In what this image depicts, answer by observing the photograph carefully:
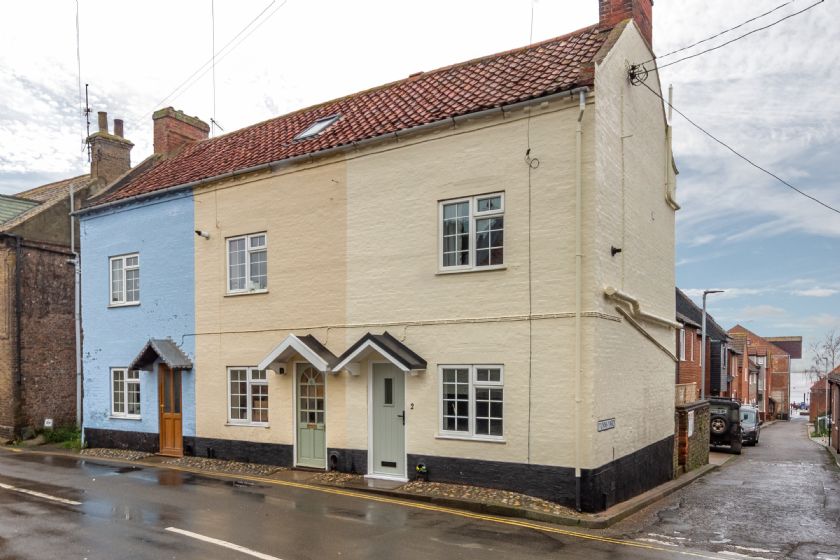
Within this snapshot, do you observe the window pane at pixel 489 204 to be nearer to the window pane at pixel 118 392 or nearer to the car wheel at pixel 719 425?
the window pane at pixel 118 392

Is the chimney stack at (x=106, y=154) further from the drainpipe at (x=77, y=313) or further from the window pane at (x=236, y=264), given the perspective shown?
the window pane at (x=236, y=264)

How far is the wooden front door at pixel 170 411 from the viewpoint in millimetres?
16938

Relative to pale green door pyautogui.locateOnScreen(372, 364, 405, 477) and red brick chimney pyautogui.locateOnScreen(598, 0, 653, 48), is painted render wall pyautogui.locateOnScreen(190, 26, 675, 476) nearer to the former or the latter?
pale green door pyautogui.locateOnScreen(372, 364, 405, 477)

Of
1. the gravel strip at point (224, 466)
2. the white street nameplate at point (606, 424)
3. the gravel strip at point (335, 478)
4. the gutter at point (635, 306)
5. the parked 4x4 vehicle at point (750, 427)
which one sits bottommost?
the parked 4x4 vehicle at point (750, 427)

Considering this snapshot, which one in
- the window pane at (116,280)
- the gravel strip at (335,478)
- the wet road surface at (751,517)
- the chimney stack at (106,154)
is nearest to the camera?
the wet road surface at (751,517)

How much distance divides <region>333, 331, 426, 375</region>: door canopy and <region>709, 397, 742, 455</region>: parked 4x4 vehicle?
1970 cm

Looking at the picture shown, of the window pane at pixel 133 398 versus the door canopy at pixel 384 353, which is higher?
the door canopy at pixel 384 353

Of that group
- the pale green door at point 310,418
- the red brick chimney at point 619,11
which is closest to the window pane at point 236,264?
the pale green door at point 310,418

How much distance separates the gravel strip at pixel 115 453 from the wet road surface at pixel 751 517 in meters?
12.7

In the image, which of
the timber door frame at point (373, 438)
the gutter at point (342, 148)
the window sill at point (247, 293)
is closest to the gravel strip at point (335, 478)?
the timber door frame at point (373, 438)

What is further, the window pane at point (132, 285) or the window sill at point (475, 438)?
the window pane at point (132, 285)

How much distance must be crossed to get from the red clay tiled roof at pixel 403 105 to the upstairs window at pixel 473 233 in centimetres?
183

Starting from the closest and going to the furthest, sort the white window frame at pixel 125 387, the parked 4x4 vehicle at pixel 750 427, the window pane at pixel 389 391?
1. the window pane at pixel 389 391
2. the white window frame at pixel 125 387
3. the parked 4x4 vehicle at pixel 750 427

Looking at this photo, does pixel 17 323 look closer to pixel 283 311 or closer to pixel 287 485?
pixel 283 311
